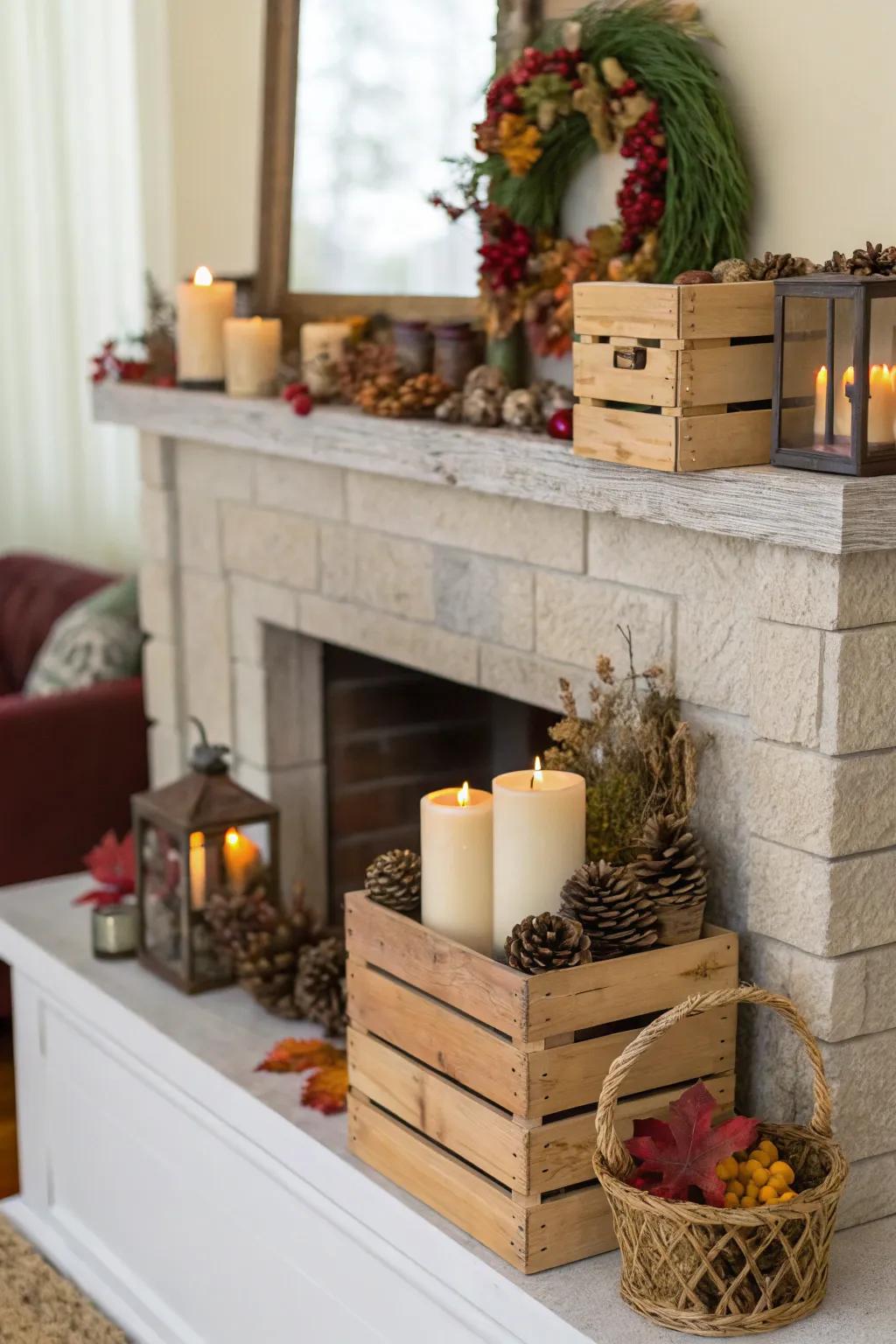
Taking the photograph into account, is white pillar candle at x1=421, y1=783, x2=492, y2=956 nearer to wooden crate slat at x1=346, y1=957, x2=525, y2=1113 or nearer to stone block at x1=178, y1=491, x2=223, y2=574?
wooden crate slat at x1=346, y1=957, x2=525, y2=1113

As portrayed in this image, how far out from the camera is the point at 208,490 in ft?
8.84

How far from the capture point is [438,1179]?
1.69 meters

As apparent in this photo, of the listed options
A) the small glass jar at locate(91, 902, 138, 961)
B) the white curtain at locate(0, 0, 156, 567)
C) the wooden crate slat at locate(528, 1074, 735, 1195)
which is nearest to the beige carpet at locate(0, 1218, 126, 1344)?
the small glass jar at locate(91, 902, 138, 961)

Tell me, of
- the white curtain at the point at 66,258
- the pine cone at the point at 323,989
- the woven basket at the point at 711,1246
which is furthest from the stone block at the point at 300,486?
the white curtain at the point at 66,258

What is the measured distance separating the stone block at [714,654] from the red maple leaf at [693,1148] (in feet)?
1.32

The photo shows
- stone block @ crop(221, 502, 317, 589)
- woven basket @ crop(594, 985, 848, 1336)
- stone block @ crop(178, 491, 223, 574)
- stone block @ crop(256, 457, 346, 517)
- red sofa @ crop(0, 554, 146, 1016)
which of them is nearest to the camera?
woven basket @ crop(594, 985, 848, 1336)

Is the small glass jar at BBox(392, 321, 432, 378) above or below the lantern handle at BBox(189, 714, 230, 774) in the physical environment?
above

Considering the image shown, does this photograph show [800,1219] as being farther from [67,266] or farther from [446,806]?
[67,266]

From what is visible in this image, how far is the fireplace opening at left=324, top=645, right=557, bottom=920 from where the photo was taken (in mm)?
2701

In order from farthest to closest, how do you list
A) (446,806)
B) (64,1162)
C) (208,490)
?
(208,490) < (64,1162) < (446,806)

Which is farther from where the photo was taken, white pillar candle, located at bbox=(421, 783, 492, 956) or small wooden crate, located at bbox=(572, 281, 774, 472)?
white pillar candle, located at bbox=(421, 783, 492, 956)

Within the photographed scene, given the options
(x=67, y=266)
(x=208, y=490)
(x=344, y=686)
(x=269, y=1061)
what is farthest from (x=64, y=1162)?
(x=67, y=266)

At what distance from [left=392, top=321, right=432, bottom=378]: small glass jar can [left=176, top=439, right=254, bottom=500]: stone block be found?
0.42m

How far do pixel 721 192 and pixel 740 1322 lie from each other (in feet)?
3.77
